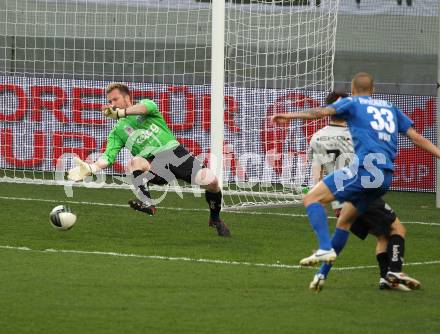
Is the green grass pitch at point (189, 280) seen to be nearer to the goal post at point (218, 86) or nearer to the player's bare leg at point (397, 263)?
the player's bare leg at point (397, 263)

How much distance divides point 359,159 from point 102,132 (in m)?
11.6

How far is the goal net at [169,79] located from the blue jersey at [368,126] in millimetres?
7297

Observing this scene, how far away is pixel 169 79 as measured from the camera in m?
22.5

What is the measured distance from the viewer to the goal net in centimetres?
1877

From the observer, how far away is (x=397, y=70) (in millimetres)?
27234

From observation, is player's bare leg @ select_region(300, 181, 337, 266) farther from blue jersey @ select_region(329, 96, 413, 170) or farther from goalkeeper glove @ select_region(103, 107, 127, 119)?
goalkeeper glove @ select_region(103, 107, 127, 119)

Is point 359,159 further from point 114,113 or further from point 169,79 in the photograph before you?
point 169,79

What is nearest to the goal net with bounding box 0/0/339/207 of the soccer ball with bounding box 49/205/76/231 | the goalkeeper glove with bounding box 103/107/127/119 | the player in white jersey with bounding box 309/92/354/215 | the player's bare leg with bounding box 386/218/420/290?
the goalkeeper glove with bounding box 103/107/127/119

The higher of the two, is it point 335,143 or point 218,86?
point 218,86

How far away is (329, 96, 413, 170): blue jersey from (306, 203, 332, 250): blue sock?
1.76ft

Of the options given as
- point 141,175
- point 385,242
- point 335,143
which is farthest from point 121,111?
point 385,242

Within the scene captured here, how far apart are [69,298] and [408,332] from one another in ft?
9.23

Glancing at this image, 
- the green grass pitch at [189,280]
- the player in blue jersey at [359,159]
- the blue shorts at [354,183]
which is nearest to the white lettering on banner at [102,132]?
the green grass pitch at [189,280]

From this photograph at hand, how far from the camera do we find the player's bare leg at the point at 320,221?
994 cm
